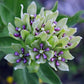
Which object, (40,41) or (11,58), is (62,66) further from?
(11,58)

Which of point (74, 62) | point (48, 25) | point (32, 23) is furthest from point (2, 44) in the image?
point (74, 62)

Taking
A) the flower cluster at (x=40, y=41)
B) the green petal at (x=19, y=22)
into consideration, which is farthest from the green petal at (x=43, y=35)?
the green petal at (x=19, y=22)

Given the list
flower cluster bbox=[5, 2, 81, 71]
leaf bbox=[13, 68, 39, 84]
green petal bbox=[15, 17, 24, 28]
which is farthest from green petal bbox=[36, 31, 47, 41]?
leaf bbox=[13, 68, 39, 84]

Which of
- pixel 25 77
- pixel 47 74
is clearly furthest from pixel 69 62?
pixel 47 74

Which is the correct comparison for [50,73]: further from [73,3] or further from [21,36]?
[73,3]

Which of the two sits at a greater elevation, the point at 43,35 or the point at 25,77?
the point at 43,35

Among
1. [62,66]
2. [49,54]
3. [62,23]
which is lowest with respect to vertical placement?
A: [62,66]

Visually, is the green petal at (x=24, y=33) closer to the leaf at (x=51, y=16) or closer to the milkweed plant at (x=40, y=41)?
the milkweed plant at (x=40, y=41)

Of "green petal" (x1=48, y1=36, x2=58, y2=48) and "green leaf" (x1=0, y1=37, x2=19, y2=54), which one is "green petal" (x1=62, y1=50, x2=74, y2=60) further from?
"green leaf" (x1=0, y1=37, x2=19, y2=54)
